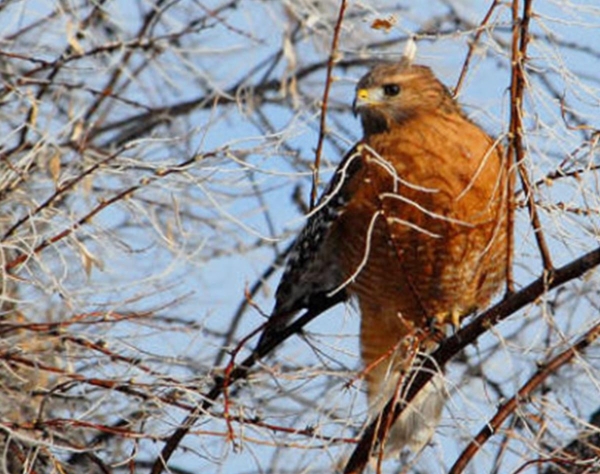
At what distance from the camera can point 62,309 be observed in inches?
207

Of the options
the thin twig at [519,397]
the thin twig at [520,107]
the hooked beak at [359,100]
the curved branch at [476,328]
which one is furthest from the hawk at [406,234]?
the thin twig at [520,107]

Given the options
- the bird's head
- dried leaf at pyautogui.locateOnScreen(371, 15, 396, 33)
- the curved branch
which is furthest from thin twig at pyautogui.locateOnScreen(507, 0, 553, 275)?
the bird's head

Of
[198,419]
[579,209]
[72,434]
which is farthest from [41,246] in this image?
[579,209]

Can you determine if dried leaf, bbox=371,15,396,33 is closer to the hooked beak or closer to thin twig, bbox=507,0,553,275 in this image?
thin twig, bbox=507,0,553,275

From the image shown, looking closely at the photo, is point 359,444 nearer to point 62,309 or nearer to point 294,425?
point 294,425

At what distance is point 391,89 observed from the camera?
5547 millimetres

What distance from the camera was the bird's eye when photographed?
5523 mm

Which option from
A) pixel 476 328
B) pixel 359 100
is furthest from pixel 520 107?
pixel 359 100

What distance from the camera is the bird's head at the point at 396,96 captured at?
541 cm

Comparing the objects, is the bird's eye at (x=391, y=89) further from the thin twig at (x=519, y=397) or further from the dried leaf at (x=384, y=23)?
the thin twig at (x=519, y=397)

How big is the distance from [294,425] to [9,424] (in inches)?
33.1

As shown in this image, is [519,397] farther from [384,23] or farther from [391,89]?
[391,89]

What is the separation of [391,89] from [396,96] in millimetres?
62

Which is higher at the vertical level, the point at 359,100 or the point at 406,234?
the point at 359,100
